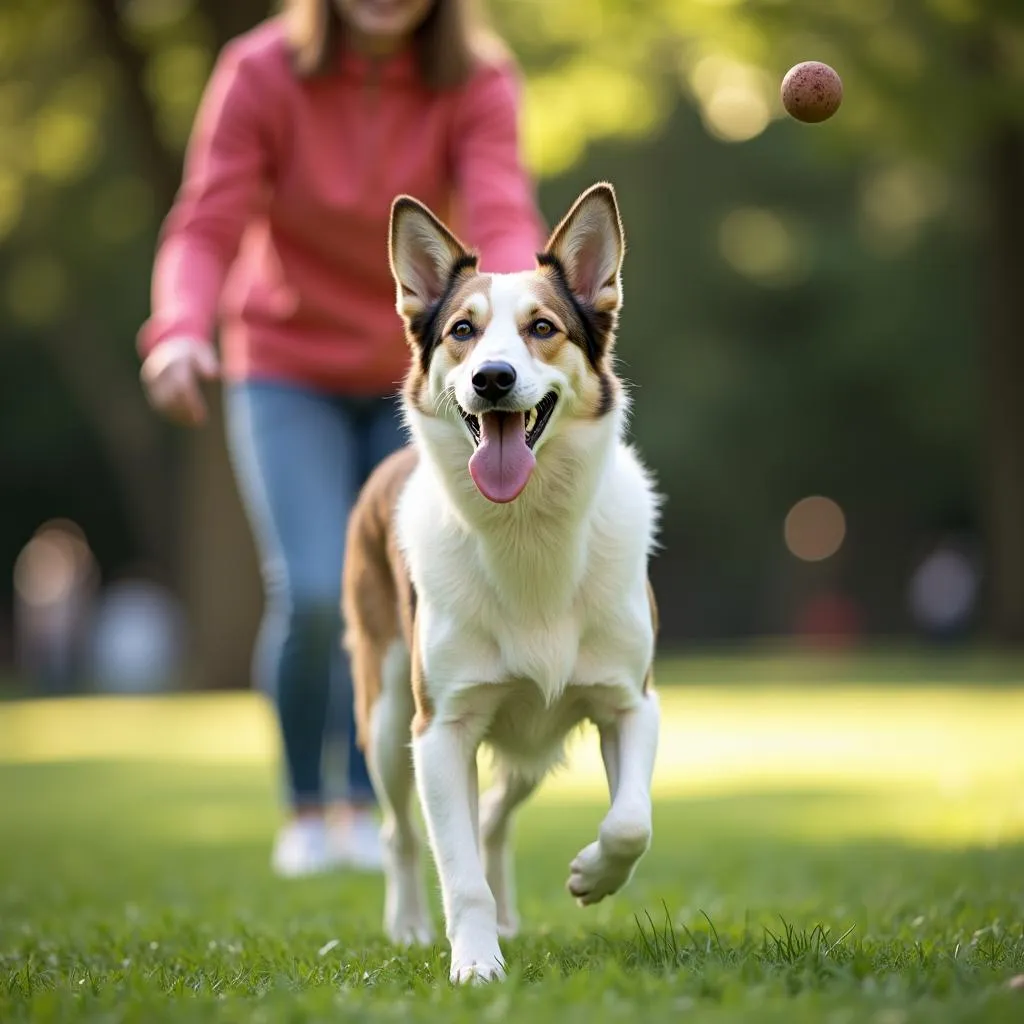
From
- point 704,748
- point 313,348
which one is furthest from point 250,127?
point 704,748

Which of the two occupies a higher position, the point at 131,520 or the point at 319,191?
the point at 319,191

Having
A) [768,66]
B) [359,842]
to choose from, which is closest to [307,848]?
[359,842]

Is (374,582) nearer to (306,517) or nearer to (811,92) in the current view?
(306,517)

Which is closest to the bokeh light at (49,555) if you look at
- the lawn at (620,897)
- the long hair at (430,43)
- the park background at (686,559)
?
the park background at (686,559)

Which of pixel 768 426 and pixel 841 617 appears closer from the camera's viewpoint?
pixel 768 426

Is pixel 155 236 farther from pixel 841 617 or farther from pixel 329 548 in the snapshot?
pixel 329 548

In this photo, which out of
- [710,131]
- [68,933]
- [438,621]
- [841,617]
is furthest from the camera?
[841,617]

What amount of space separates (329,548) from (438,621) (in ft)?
5.80

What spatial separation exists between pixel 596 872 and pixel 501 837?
99 centimetres

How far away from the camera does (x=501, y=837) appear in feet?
16.7

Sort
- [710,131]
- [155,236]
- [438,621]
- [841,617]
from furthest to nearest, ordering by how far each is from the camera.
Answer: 1. [841,617]
2. [710,131]
3. [155,236]
4. [438,621]

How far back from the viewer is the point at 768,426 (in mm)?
36812

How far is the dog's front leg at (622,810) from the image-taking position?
406 centimetres

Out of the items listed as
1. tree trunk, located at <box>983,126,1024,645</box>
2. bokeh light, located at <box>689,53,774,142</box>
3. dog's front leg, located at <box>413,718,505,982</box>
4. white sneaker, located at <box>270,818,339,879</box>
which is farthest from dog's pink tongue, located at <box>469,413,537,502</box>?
tree trunk, located at <box>983,126,1024,645</box>
